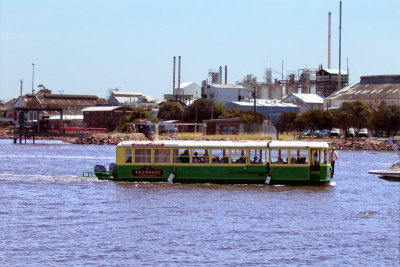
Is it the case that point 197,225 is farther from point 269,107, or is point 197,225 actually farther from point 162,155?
point 269,107

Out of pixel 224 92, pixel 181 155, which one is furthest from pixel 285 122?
pixel 181 155

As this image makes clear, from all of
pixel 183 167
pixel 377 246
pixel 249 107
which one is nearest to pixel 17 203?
pixel 183 167

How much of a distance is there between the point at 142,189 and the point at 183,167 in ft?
9.24

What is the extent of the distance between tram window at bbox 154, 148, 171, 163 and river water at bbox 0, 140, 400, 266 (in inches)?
62.2

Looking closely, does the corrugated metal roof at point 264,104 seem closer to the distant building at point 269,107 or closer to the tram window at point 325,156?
the distant building at point 269,107

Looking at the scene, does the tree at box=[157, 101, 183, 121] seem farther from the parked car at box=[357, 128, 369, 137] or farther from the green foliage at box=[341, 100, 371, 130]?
the parked car at box=[357, 128, 369, 137]

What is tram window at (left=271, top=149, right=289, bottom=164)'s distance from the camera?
142ft

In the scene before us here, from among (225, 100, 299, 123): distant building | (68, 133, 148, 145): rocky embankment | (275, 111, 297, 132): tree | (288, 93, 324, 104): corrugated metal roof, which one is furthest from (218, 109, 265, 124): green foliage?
(288, 93, 324, 104): corrugated metal roof

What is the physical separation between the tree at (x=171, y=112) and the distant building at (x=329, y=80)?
37559 millimetres

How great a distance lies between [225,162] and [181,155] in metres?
2.56

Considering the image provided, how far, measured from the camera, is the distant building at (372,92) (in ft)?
518

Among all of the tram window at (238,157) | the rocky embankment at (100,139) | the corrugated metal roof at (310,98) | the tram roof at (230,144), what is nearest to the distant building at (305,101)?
the corrugated metal roof at (310,98)

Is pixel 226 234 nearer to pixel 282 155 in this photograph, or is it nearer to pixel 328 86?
pixel 282 155

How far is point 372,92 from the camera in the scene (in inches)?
6457
